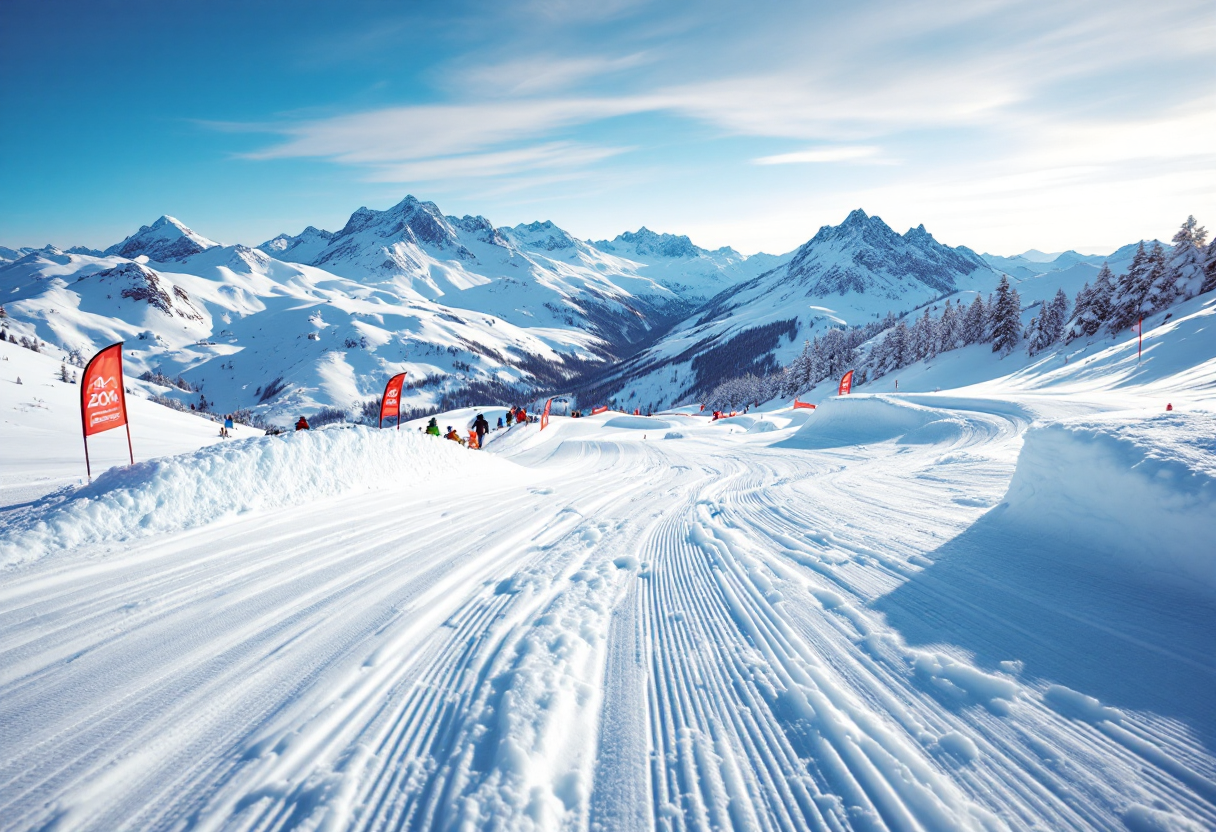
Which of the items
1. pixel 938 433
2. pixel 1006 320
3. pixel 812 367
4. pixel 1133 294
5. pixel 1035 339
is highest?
pixel 1133 294

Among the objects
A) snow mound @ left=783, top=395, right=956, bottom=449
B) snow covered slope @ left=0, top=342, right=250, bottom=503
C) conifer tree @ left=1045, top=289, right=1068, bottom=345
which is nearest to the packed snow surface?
snow covered slope @ left=0, top=342, right=250, bottom=503

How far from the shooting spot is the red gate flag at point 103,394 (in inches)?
266

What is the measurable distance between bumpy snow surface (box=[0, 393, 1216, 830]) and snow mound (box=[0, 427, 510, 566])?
0.12 ft

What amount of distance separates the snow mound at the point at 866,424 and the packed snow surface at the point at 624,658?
8463mm

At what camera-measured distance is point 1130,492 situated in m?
4.31

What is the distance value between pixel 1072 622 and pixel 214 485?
29.1ft

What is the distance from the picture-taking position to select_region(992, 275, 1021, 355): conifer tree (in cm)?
4309

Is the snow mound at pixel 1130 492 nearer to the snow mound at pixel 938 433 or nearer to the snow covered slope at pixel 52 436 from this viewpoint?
the snow mound at pixel 938 433

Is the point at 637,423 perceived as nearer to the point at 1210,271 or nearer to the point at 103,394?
the point at 103,394

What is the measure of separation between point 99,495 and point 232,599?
2.82 meters

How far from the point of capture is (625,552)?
5.77 meters

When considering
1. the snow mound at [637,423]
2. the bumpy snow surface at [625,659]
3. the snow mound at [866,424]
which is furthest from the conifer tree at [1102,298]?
the bumpy snow surface at [625,659]

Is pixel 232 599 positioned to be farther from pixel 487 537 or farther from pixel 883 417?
pixel 883 417

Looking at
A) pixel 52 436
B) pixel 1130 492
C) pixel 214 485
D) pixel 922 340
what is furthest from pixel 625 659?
pixel 922 340
